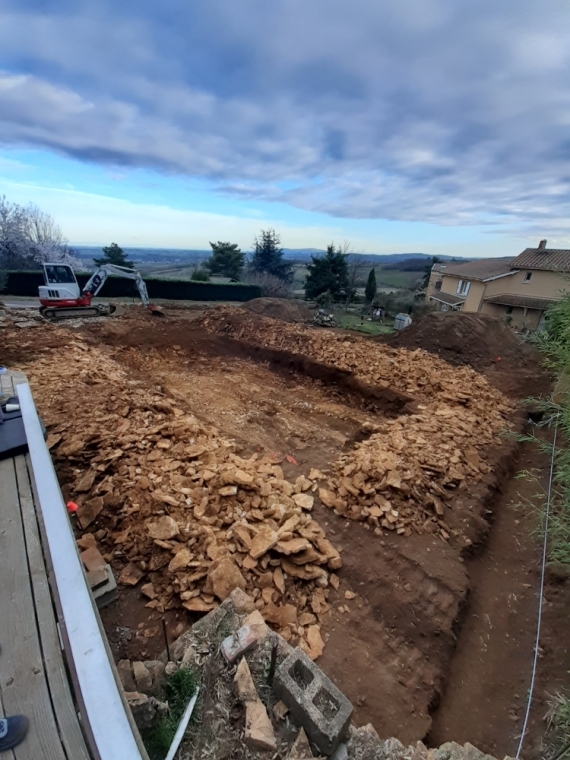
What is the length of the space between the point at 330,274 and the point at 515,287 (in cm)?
1230

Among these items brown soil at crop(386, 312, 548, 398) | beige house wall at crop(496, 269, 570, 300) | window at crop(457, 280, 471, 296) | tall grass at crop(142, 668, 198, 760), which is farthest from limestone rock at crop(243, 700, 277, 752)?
window at crop(457, 280, 471, 296)

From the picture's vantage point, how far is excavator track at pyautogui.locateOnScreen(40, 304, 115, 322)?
38.8 ft

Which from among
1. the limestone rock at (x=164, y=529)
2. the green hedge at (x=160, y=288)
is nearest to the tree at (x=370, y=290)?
the green hedge at (x=160, y=288)

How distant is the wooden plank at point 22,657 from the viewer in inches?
45.3

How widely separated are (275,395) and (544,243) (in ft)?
67.1

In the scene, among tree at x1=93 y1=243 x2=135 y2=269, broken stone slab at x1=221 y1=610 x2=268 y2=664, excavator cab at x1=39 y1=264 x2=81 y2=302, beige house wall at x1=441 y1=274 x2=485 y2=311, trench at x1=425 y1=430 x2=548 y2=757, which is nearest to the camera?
broken stone slab at x1=221 y1=610 x2=268 y2=664

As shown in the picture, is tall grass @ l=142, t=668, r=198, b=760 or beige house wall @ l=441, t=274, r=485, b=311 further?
beige house wall @ l=441, t=274, r=485, b=311

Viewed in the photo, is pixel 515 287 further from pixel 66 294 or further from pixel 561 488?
pixel 66 294

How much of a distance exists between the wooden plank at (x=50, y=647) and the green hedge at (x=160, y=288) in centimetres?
2125

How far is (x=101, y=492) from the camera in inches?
152

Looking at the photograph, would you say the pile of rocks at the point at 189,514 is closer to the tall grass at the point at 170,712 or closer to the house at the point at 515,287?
the tall grass at the point at 170,712

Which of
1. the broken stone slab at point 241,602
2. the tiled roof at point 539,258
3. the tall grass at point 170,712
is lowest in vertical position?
the broken stone slab at point 241,602

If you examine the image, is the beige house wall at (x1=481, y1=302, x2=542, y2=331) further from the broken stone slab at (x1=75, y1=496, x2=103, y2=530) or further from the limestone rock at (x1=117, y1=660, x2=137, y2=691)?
the limestone rock at (x1=117, y1=660, x2=137, y2=691)

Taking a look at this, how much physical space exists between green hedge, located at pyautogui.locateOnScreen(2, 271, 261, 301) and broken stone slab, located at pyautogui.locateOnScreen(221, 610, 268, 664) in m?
21.7
